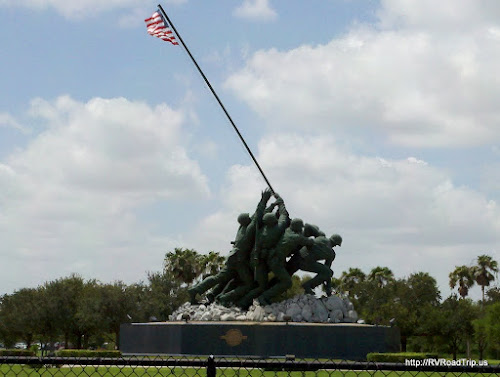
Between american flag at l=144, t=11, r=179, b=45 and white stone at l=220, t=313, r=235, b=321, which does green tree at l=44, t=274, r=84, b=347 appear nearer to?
white stone at l=220, t=313, r=235, b=321

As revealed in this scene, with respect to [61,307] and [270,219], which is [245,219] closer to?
[270,219]

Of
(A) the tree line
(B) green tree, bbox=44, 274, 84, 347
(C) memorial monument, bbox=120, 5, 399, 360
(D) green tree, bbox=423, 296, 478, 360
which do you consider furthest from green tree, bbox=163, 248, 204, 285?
(C) memorial monument, bbox=120, 5, 399, 360

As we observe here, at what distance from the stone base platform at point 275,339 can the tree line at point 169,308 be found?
16.0 m

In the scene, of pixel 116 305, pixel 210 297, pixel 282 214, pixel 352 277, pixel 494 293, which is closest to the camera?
pixel 282 214

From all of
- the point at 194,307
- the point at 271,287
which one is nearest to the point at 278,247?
the point at 271,287

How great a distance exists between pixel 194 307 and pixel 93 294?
72.3ft

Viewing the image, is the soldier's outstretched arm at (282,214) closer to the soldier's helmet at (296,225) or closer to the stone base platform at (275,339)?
the soldier's helmet at (296,225)

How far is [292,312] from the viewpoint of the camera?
30781 millimetres

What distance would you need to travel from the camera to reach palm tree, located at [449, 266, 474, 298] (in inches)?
2670

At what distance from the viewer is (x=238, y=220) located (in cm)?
3288

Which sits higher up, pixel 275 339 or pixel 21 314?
pixel 21 314

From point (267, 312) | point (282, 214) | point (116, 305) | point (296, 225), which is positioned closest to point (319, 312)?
point (267, 312)

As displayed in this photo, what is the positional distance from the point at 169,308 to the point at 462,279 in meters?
28.3

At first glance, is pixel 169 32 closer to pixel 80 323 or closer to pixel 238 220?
pixel 238 220
